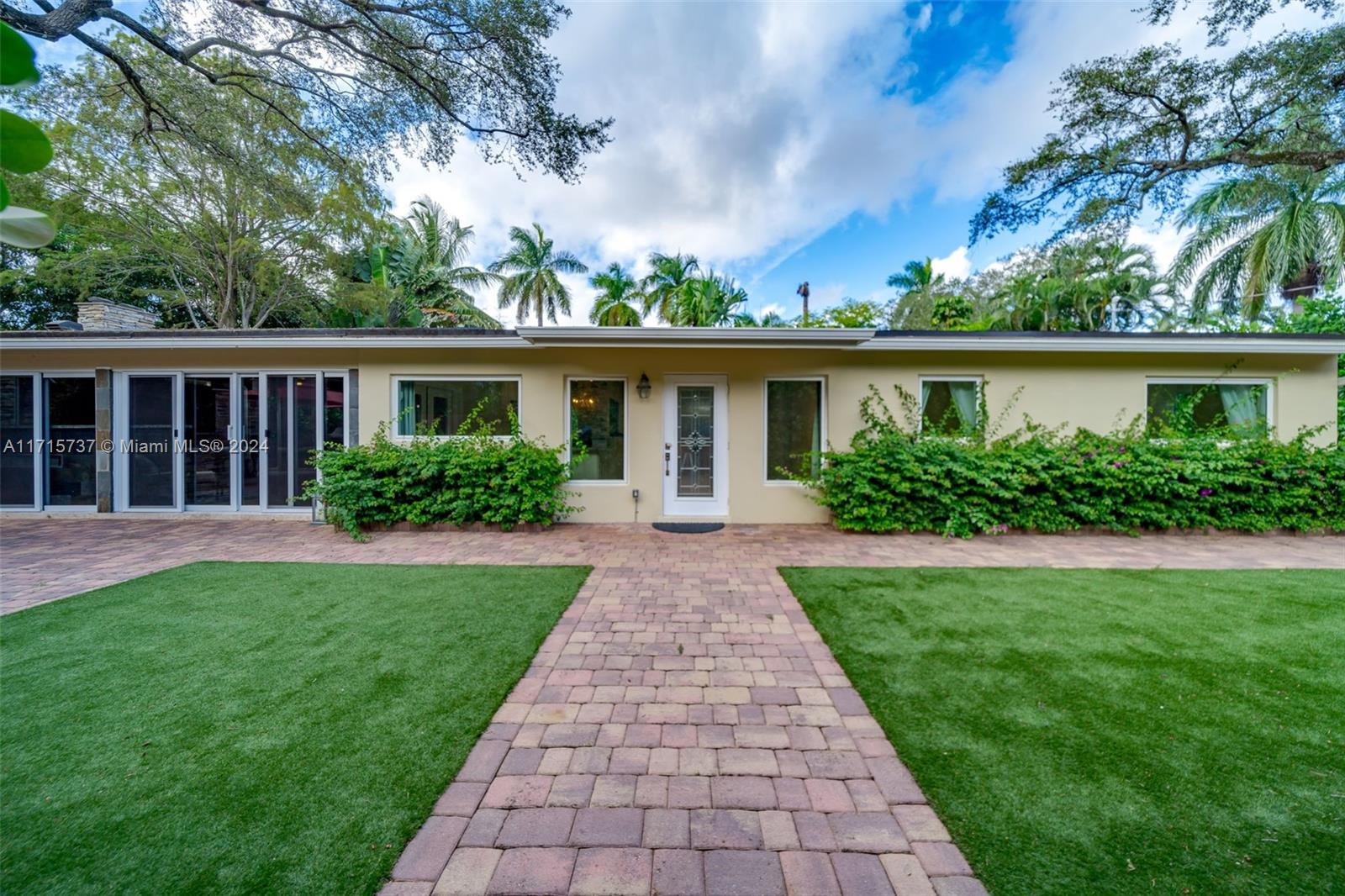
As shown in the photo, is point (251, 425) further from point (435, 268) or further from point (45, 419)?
point (435, 268)

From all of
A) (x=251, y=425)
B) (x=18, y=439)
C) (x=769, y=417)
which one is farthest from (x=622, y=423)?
(x=18, y=439)

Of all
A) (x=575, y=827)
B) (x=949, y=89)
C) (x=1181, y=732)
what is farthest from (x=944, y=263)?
(x=575, y=827)

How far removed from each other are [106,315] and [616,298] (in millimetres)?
13144

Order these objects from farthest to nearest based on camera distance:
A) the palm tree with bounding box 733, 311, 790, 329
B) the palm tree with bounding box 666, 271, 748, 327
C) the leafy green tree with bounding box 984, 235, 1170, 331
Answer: the leafy green tree with bounding box 984, 235, 1170, 331 → the palm tree with bounding box 733, 311, 790, 329 → the palm tree with bounding box 666, 271, 748, 327

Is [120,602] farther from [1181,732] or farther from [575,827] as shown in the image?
[1181,732]

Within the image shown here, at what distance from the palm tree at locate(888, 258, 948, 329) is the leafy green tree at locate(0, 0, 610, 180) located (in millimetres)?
19478

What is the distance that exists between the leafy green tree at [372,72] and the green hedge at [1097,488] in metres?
5.56

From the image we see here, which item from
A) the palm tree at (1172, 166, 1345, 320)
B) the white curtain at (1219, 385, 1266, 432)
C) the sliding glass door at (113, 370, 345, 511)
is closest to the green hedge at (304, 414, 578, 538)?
the sliding glass door at (113, 370, 345, 511)

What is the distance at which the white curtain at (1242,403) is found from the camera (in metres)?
7.47

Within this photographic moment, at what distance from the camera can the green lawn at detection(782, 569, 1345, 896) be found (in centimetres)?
185

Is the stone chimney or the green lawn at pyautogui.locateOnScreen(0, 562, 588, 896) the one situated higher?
the stone chimney

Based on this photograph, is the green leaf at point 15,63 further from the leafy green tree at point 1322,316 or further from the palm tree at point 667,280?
the palm tree at point 667,280

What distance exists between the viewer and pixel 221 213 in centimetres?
1300

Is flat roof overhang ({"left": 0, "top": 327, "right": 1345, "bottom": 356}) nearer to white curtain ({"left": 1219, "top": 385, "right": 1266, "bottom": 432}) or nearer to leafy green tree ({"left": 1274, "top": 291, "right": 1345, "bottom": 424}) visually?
white curtain ({"left": 1219, "top": 385, "right": 1266, "bottom": 432})
